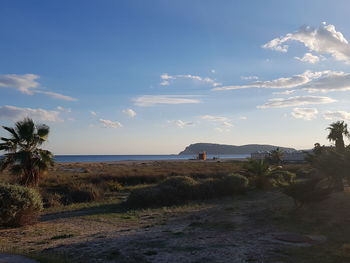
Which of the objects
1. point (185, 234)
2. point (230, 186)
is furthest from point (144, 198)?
point (185, 234)

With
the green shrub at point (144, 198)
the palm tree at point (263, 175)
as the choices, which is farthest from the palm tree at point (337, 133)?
the green shrub at point (144, 198)

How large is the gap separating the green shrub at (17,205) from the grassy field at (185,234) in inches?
15.5

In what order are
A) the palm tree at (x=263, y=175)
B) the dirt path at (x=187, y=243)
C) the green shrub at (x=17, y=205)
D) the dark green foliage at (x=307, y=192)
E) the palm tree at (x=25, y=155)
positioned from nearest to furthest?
1. the dirt path at (x=187, y=243)
2. the green shrub at (x=17, y=205)
3. the dark green foliage at (x=307, y=192)
4. the palm tree at (x=25, y=155)
5. the palm tree at (x=263, y=175)

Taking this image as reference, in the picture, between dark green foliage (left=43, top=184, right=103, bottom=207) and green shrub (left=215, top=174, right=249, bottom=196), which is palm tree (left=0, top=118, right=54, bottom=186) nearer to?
dark green foliage (left=43, top=184, right=103, bottom=207)

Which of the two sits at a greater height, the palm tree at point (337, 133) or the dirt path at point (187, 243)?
the palm tree at point (337, 133)

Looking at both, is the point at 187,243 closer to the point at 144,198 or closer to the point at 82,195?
the point at 144,198

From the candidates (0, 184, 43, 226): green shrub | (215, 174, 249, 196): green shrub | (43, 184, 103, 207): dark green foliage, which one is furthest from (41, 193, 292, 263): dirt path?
(215, 174, 249, 196): green shrub

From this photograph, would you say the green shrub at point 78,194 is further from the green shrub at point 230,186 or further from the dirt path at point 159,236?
the green shrub at point 230,186

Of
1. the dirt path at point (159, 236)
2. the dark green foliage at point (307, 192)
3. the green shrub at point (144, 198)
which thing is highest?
the dark green foliage at point (307, 192)

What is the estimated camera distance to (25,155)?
787 inches

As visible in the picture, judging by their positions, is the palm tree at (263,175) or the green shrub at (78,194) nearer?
the green shrub at (78,194)

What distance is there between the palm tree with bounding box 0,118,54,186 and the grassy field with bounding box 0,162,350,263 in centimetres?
199

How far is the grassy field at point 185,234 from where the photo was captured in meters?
9.28

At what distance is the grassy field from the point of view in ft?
30.5
